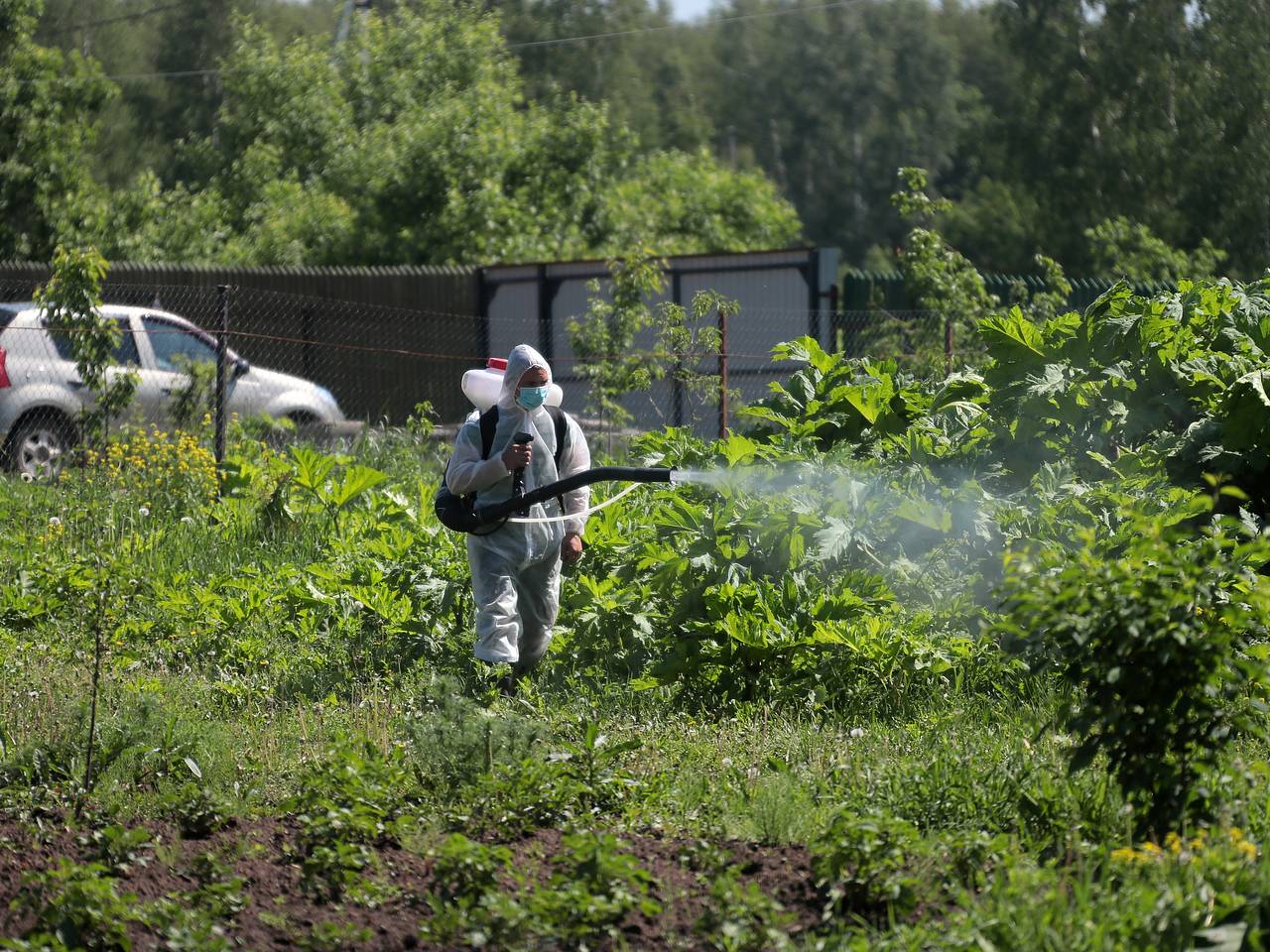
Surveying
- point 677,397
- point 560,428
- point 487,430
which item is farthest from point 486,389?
point 677,397

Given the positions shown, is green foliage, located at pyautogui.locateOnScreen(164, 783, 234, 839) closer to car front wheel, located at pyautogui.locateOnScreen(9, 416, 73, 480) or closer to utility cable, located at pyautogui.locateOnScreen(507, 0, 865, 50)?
car front wheel, located at pyautogui.locateOnScreen(9, 416, 73, 480)

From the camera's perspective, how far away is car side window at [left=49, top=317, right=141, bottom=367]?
453 inches

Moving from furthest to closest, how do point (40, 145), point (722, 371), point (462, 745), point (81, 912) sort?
point (40, 145), point (722, 371), point (462, 745), point (81, 912)

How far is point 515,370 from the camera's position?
6.25m

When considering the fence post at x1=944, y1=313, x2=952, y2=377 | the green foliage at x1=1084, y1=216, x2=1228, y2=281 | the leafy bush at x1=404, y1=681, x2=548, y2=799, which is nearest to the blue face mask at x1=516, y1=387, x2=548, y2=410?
the leafy bush at x1=404, y1=681, x2=548, y2=799

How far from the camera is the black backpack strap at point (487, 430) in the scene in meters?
6.37

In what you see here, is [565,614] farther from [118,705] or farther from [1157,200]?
[1157,200]

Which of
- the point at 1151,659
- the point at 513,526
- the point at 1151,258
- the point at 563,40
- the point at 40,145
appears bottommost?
the point at 513,526

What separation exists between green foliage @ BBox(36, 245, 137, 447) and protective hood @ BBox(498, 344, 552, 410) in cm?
531

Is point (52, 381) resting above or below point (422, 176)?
below

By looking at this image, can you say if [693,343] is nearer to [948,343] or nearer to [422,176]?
[948,343]

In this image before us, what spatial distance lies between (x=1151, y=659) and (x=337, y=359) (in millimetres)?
15805

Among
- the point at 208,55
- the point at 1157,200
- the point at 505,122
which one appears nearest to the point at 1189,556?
the point at 505,122

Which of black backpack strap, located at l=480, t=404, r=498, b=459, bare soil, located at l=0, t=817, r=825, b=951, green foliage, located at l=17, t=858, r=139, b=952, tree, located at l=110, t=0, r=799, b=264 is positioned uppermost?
tree, located at l=110, t=0, r=799, b=264
